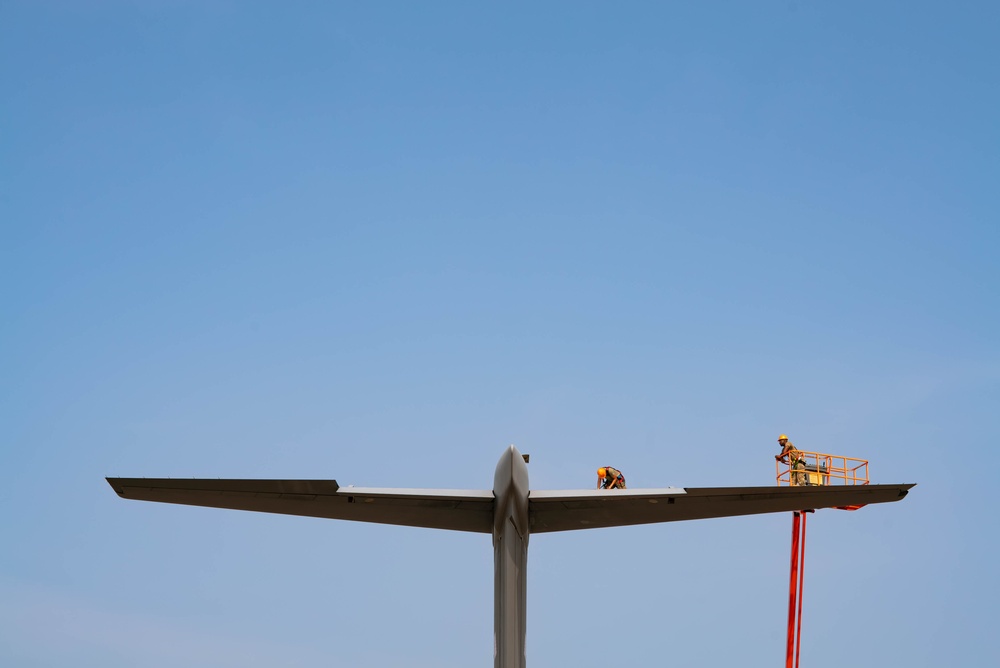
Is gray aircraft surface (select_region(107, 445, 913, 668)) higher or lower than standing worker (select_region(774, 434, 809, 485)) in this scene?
lower

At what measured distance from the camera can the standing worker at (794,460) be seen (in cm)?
2920

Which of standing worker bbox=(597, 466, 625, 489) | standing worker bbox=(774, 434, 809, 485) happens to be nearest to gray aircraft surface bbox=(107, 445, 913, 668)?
standing worker bbox=(597, 466, 625, 489)

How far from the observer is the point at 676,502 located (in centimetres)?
1608

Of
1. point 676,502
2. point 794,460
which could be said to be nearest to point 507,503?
point 676,502

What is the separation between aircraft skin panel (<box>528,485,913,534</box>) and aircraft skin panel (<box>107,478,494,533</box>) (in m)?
1.09

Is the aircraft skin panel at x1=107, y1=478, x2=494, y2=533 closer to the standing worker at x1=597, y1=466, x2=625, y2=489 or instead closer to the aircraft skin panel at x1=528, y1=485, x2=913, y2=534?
the aircraft skin panel at x1=528, y1=485, x2=913, y2=534

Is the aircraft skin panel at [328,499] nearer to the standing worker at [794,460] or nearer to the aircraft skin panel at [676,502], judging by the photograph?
the aircraft skin panel at [676,502]

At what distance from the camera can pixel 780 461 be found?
29750 millimetres

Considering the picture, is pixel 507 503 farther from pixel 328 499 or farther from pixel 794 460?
pixel 794 460

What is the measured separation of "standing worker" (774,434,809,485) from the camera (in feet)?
95.8

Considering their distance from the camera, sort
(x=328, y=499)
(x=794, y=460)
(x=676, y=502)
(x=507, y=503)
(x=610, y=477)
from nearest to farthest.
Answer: (x=328, y=499), (x=676, y=502), (x=507, y=503), (x=610, y=477), (x=794, y=460)

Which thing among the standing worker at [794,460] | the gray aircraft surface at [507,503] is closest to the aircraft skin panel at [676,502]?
the gray aircraft surface at [507,503]

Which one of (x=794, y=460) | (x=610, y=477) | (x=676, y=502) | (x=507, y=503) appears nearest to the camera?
(x=676, y=502)

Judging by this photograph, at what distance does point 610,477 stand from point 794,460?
846 cm
